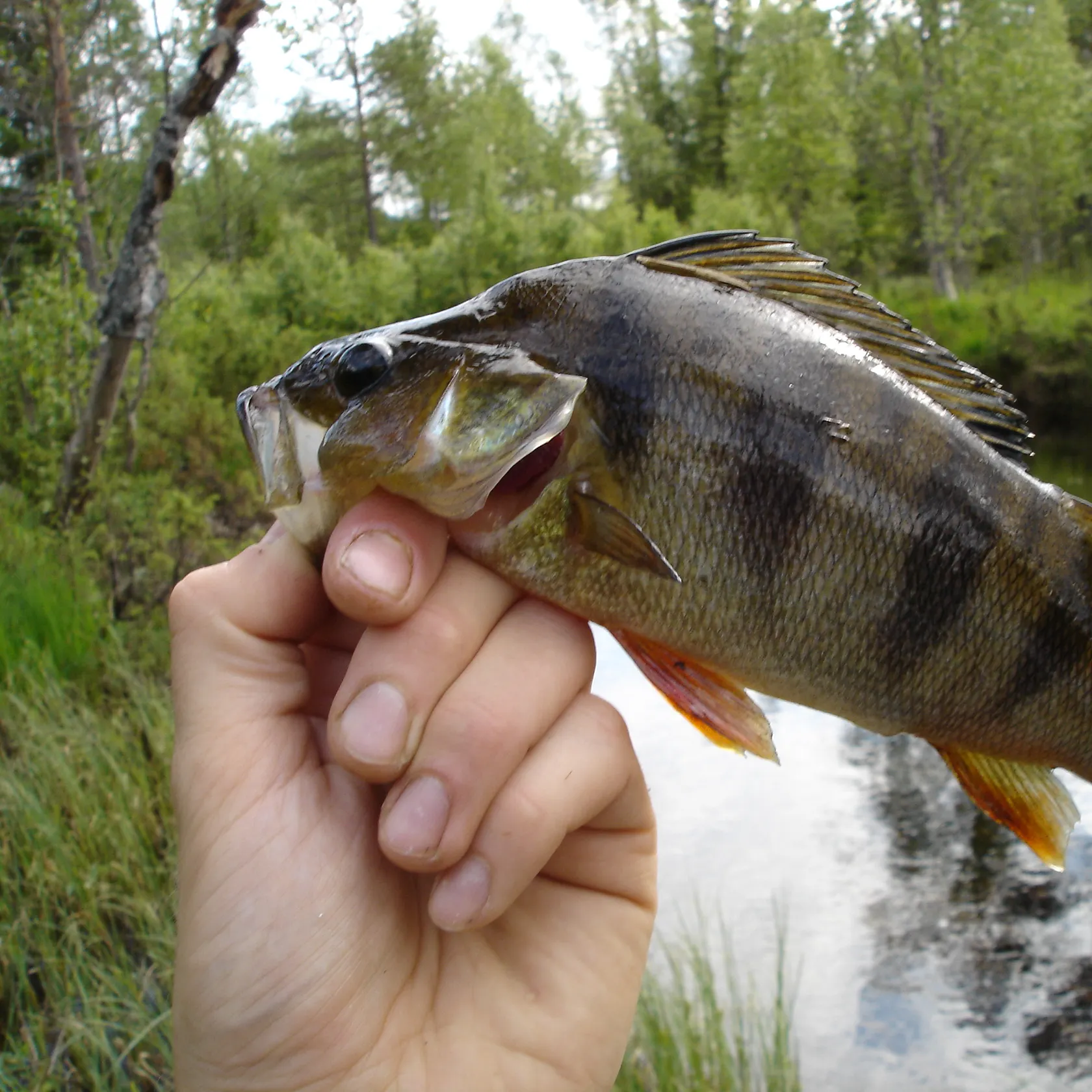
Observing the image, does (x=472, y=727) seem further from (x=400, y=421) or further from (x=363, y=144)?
(x=363, y=144)

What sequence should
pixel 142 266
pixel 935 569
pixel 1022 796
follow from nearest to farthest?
pixel 935 569, pixel 1022 796, pixel 142 266

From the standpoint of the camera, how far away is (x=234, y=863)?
1.41 m

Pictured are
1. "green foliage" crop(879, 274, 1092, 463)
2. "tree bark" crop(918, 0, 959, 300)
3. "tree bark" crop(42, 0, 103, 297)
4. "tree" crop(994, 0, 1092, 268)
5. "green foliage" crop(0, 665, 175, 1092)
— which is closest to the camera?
"green foliage" crop(0, 665, 175, 1092)

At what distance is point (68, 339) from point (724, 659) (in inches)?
266

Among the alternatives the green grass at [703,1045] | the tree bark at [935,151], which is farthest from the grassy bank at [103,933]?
the tree bark at [935,151]

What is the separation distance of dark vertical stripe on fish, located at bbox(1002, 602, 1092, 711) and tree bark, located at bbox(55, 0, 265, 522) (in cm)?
521

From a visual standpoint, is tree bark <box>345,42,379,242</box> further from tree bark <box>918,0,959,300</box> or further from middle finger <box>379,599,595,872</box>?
middle finger <box>379,599,595,872</box>

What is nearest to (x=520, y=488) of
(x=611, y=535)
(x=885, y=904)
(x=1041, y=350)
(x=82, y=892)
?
(x=611, y=535)

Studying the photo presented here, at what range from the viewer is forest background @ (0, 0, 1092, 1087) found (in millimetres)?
3635

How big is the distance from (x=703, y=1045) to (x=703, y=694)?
1995 mm

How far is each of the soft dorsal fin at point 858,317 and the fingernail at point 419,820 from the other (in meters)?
0.98

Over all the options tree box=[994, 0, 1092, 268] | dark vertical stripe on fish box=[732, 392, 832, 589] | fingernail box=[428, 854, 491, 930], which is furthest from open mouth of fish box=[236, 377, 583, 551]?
tree box=[994, 0, 1092, 268]

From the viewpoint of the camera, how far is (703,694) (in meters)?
1.61

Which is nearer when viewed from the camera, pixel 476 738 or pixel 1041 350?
pixel 476 738
